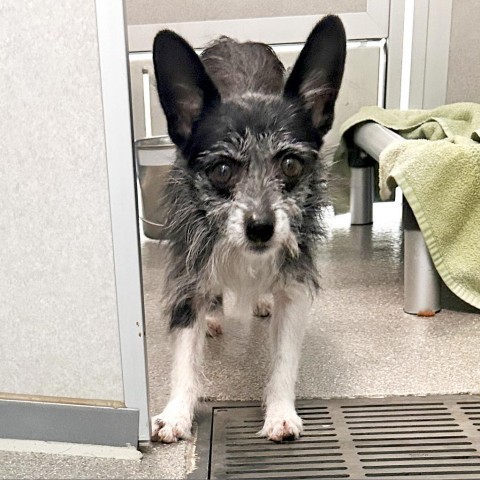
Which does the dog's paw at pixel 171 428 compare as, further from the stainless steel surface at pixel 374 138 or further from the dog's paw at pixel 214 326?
the stainless steel surface at pixel 374 138

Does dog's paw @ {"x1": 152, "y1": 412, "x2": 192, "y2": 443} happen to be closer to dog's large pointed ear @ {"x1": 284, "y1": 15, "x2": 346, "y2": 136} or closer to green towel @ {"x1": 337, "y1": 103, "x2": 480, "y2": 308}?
dog's large pointed ear @ {"x1": 284, "y1": 15, "x2": 346, "y2": 136}

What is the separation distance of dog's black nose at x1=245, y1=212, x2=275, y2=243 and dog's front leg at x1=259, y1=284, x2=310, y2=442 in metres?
0.24

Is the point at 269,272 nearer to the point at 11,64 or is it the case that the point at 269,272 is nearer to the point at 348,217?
the point at 11,64

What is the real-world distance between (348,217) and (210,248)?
2.10m

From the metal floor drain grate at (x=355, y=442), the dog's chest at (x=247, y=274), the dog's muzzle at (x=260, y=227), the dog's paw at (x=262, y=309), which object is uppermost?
the dog's muzzle at (x=260, y=227)

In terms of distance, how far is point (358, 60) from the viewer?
3.15 m

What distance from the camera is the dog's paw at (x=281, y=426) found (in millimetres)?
1268

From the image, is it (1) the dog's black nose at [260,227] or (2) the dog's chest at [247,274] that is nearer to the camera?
(1) the dog's black nose at [260,227]

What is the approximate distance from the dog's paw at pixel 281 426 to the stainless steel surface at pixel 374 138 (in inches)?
48.9

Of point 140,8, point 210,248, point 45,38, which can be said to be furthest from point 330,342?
point 140,8

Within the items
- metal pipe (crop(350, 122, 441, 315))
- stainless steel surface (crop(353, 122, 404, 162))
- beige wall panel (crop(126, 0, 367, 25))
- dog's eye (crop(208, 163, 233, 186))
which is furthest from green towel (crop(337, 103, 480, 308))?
beige wall panel (crop(126, 0, 367, 25))

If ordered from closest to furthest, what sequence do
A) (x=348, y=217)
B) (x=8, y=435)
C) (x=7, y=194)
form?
1. (x=7, y=194)
2. (x=8, y=435)
3. (x=348, y=217)

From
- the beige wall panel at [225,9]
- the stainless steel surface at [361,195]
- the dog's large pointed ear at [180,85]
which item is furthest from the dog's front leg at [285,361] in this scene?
the beige wall panel at [225,9]

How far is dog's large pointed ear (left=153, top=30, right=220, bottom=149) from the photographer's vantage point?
4.06ft
